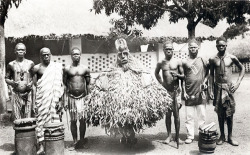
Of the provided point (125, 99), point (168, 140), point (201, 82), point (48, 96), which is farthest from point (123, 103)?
point (201, 82)

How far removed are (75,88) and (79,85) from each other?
3.9 inches

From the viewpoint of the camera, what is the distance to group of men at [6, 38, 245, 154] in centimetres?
537

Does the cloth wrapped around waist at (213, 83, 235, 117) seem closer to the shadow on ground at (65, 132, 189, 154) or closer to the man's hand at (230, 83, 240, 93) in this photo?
the man's hand at (230, 83, 240, 93)

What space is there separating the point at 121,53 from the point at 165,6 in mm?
5485

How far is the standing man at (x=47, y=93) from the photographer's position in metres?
5.27

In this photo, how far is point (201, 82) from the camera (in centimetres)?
574

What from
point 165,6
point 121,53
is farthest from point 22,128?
point 165,6

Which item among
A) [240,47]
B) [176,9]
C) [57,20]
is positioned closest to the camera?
[176,9]

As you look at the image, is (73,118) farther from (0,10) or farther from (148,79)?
(0,10)

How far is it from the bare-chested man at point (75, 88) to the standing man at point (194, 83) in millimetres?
2066

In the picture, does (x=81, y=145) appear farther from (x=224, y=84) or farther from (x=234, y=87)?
(x=234, y=87)

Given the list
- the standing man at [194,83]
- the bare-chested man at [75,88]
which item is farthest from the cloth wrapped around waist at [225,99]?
the bare-chested man at [75,88]

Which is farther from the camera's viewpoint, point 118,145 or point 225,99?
point 118,145

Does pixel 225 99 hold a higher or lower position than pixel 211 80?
lower
